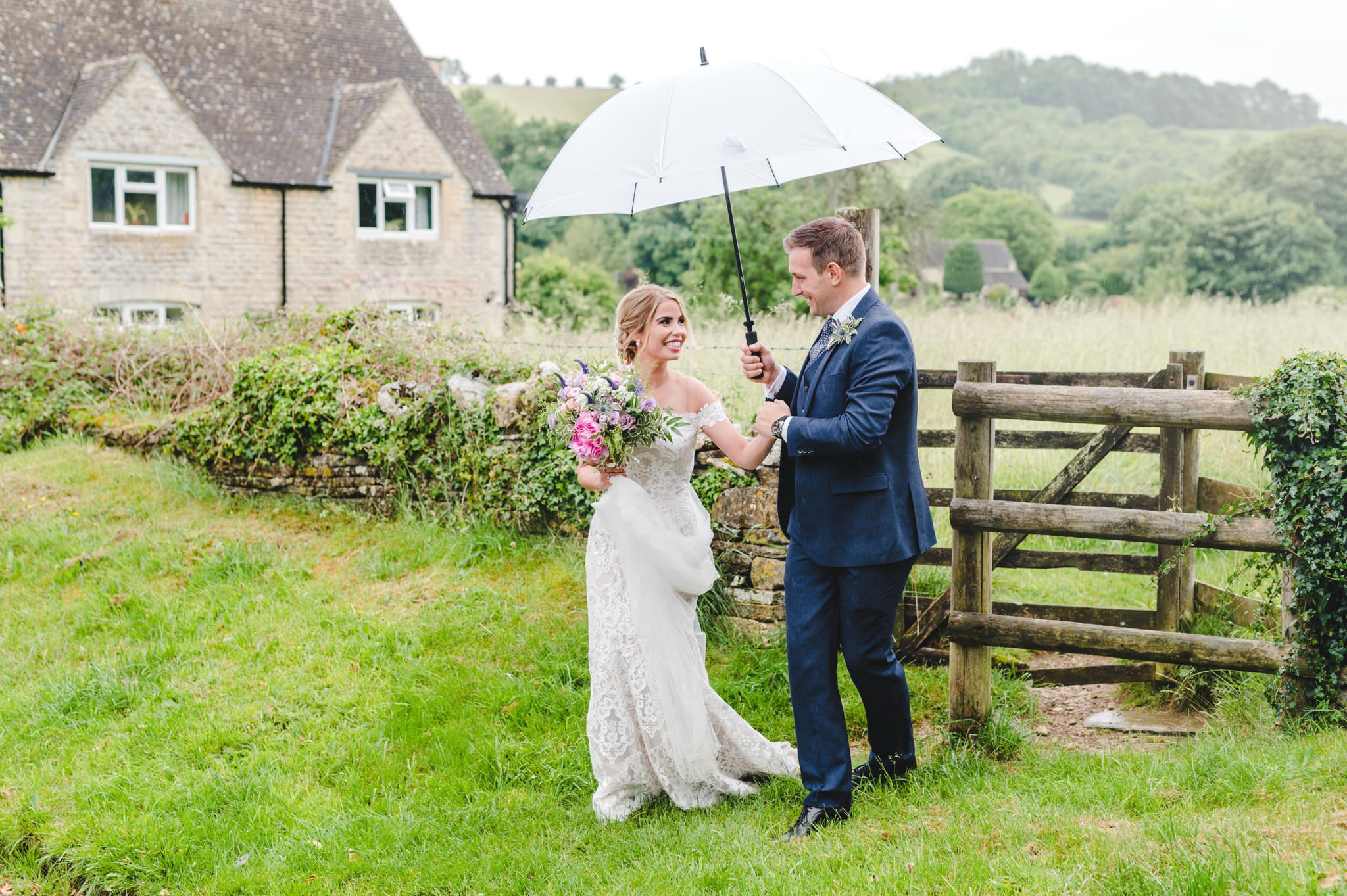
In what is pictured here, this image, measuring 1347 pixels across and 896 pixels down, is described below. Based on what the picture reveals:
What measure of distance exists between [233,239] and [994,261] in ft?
242

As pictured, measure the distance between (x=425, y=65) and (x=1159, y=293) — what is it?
3357 cm

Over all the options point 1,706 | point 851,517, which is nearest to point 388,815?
point 851,517

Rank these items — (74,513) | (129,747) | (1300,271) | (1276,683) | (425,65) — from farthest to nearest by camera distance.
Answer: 1. (1300,271)
2. (425,65)
3. (74,513)
4. (129,747)
5. (1276,683)

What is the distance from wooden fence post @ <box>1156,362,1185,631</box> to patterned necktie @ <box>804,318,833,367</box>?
2.88 m

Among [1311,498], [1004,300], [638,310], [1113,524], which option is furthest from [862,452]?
[1004,300]

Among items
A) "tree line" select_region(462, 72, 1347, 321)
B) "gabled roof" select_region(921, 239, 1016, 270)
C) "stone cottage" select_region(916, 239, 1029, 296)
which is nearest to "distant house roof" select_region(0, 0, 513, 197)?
"tree line" select_region(462, 72, 1347, 321)

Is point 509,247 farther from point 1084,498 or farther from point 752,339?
point 752,339

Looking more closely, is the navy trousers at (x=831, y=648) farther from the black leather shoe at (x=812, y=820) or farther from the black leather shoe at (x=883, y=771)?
the black leather shoe at (x=883, y=771)

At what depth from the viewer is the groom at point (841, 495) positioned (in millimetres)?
4059

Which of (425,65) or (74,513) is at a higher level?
(425,65)

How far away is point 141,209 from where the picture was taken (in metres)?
24.2

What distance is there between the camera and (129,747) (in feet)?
18.6

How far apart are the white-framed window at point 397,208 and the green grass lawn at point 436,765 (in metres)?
19.4

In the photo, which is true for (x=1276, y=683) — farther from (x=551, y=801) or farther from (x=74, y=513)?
(x=74, y=513)
